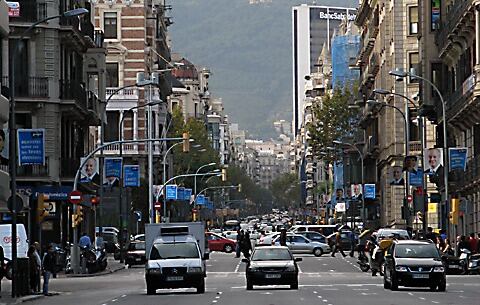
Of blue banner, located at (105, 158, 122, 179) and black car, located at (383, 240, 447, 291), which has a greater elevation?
blue banner, located at (105, 158, 122, 179)

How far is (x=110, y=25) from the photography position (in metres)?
120

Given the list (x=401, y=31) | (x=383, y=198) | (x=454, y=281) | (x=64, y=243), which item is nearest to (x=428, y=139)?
(x=401, y=31)

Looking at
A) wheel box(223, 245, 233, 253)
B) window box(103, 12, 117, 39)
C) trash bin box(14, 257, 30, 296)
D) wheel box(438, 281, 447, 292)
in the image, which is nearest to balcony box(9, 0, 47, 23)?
trash bin box(14, 257, 30, 296)

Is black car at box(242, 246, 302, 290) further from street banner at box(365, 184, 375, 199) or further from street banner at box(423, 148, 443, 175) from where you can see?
street banner at box(365, 184, 375, 199)

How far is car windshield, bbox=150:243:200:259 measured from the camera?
46.6 meters

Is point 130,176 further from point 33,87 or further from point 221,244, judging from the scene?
point 221,244

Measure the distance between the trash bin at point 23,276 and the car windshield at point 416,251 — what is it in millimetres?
11580

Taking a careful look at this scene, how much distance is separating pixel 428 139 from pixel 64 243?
3179 centimetres

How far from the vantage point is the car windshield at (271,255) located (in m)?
47.3

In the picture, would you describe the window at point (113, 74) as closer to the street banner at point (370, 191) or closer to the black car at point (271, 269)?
the street banner at point (370, 191)

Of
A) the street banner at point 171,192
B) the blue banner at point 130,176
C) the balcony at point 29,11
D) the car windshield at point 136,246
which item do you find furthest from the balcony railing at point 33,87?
the street banner at point 171,192

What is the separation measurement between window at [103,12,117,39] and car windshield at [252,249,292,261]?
2905 inches

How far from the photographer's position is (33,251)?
4672 cm

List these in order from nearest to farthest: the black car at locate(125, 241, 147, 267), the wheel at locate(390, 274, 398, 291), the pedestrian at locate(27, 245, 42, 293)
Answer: the wheel at locate(390, 274, 398, 291) < the pedestrian at locate(27, 245, 42, 293) < the black car at locate(125, 241, 147, 267)
